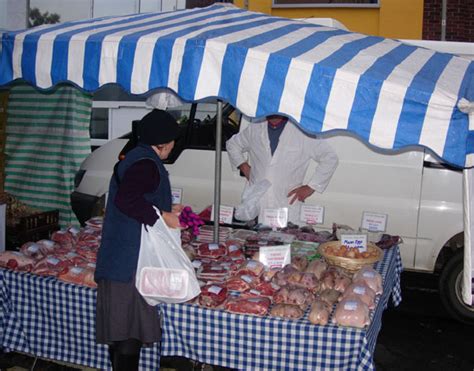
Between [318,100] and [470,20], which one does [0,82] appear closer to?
[318,100]

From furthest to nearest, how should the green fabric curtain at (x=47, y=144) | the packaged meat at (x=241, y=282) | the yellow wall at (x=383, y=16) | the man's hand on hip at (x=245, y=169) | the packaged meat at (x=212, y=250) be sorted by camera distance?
the yellow wall at (x=383, y=16) → the green fabric curtain at (x=47, y=144) → the man's hand on hip at (x=245, y=169) → the packaged meat at (x=212, y=250) → the packaged meat at (x=241, y=282)

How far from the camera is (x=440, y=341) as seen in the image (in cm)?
567

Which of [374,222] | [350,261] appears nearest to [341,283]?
[350,261]

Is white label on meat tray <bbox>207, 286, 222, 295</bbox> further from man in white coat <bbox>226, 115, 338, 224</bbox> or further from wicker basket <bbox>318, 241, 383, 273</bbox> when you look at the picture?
man in white coat <bbox>226, 115, 338, 224</bbox>

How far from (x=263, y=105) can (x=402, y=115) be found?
77 centimetres

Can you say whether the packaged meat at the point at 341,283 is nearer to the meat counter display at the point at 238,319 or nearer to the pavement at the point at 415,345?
the meat counter display at the point at 238,319

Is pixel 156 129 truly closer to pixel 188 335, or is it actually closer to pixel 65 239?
pixel 188 335

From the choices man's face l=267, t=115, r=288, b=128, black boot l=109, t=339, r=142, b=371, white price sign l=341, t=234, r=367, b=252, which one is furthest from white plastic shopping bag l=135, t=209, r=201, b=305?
man's face l=267, t=115, r=288, b=128

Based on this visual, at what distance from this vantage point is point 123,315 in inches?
135

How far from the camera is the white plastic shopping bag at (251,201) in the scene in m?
5.55

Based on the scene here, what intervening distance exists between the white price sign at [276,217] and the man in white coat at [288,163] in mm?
331

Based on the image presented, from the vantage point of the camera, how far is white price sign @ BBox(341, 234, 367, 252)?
14.1ft

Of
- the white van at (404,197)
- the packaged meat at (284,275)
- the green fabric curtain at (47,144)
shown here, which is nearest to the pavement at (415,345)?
the white van at (404,197)

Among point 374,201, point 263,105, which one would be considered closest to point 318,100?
point 263,105
